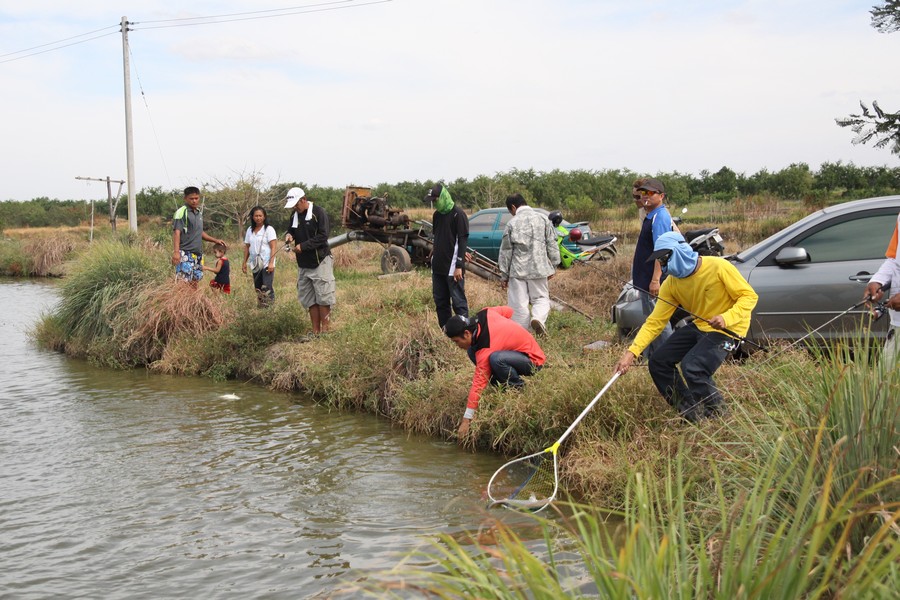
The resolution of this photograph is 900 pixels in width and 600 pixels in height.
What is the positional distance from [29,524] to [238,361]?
486 cm

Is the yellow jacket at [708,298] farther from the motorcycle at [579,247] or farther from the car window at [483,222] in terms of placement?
the car window at [483,222]

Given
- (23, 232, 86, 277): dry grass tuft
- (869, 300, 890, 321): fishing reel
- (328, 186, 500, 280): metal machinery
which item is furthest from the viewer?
(23, 232, 86, 277): dry grass tuft

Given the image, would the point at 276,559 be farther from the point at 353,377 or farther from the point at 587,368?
the point at 353,377

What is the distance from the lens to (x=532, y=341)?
727 centimetres

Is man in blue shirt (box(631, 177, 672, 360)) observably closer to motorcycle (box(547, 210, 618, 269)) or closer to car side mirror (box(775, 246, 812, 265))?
car side mirror (box(775, 246, 812, 265))

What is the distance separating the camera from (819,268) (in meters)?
7.37

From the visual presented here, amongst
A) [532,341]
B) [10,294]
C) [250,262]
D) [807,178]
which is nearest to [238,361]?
[250,262]

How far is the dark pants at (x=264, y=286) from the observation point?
1121 centimetres

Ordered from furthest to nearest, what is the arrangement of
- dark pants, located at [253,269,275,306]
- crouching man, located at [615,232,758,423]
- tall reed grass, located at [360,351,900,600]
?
dark pants, located at [253,269,275,306] < crouching man, located at [615,232,758,423] < tall reed grass, located at [360,351,900,600]

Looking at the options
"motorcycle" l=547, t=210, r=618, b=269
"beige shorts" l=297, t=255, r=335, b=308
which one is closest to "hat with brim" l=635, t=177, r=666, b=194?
"beige shorts" l=297, t=255, r=335, b=308

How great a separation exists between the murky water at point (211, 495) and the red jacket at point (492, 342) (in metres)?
0.66

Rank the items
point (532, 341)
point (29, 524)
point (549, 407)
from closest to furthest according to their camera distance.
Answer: point (29, 524), point (549, 407), point (532, 341)

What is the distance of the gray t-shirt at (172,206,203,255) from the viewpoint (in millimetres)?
11461

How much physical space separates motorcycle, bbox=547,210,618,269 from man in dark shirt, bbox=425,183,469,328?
5252 mm
